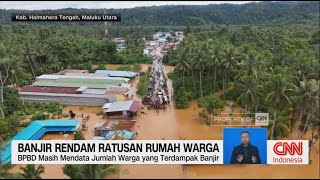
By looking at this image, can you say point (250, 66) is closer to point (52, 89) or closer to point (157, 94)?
point (157, 94)

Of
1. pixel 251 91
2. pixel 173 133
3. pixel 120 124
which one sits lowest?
pixel 173 133

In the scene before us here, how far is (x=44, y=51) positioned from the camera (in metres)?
46.8

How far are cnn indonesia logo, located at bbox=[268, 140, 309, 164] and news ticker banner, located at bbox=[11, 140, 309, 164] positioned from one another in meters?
0.21

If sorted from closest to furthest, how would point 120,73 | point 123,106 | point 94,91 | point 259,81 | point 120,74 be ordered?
1. point 259,81
2. point 123,106
3. point 94,91
4. point 120,74
5. point 120,73

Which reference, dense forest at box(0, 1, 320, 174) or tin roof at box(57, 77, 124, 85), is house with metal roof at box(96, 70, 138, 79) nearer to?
tin roof at box(57, 77, 124, 85)

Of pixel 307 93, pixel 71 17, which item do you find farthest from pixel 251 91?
pixel 71 17

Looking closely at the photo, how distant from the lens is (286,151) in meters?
14.9

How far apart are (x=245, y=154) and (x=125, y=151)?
5091 mm

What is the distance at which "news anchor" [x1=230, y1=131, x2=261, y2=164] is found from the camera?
1383 centimetres

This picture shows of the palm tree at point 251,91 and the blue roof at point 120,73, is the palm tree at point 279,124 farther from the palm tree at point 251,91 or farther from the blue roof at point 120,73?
the blue roof at point 120,73

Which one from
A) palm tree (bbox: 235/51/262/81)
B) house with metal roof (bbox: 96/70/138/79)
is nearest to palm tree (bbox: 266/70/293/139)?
palm tree (bbox: 235/51/262/81)

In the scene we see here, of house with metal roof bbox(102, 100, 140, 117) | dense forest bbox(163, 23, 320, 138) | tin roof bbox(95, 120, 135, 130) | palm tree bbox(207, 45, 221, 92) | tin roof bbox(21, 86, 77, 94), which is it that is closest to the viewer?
dense forest bbox(163, 23, 320, 138)

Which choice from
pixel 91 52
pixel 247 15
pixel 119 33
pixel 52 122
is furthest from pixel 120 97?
pixel 247 15

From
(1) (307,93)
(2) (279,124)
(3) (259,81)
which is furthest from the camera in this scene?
(3) (259,81)
